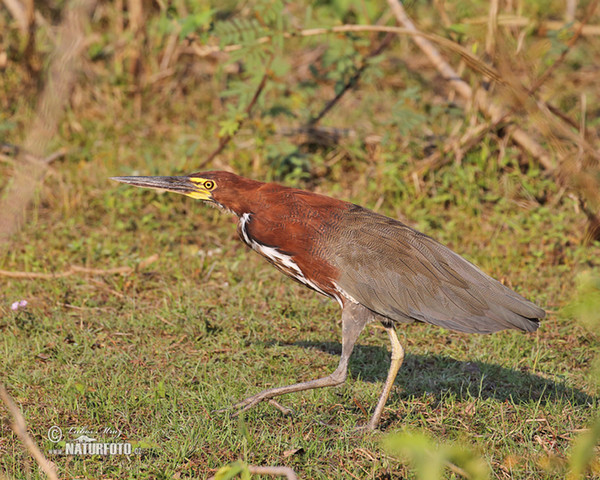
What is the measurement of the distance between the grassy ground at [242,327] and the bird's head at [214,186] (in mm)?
1043

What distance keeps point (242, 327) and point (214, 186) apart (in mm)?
1208

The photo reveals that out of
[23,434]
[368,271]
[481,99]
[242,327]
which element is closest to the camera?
[23,434]

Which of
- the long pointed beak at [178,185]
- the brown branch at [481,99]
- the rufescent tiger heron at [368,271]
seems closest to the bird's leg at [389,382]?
the rufescent tiger heron at [368,271]

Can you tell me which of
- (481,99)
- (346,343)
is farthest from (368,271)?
(481,99)

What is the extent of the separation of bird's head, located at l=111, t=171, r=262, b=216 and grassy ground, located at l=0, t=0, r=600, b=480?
104 cm

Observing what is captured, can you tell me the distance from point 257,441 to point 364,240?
1.17 metres

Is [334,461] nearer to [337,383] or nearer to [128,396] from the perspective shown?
[337,383]

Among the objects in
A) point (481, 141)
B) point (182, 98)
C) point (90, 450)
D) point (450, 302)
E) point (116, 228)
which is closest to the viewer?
point (90, 450)

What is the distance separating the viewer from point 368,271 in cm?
385

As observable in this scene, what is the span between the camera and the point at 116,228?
614 centimetres

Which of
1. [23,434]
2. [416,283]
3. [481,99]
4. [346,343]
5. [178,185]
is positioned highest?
[481,99]

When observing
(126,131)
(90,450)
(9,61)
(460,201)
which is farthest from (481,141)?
(9,61)

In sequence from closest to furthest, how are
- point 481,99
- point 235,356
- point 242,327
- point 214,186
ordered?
1. point 214,186
2. point 235,356
3. point 242,327
4. point 481,99

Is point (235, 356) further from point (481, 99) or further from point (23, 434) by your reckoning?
point (481, 99)
